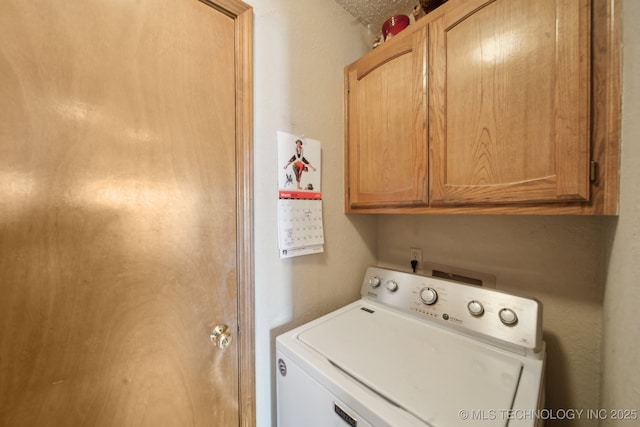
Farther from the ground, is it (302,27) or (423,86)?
(302,27)

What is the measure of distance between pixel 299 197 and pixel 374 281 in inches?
23.6

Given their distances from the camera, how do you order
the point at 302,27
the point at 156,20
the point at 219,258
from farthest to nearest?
1. the point at 302,27
2. the point at 219,258
3. the point at 156,20

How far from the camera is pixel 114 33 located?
2.02 feet

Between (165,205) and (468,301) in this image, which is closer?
(165,205)

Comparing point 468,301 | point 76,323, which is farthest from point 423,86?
point 76,323

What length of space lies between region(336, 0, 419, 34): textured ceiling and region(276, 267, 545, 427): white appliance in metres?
1.41

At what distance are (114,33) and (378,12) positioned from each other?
1.25 meters

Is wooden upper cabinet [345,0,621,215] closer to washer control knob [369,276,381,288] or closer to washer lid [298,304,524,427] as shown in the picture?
washer control knob [369,276,381,288]

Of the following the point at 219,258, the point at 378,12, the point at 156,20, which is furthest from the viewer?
the point at 378,12

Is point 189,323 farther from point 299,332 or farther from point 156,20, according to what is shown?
point 156,20

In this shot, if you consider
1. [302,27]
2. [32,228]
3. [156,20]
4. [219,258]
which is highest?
[302,27]

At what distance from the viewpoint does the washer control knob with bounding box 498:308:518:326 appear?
2.49ft

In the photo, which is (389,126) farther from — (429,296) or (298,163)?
(429,296)

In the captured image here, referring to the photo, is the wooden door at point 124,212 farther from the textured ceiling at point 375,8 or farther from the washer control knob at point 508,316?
the washer control knob at point 508,316
